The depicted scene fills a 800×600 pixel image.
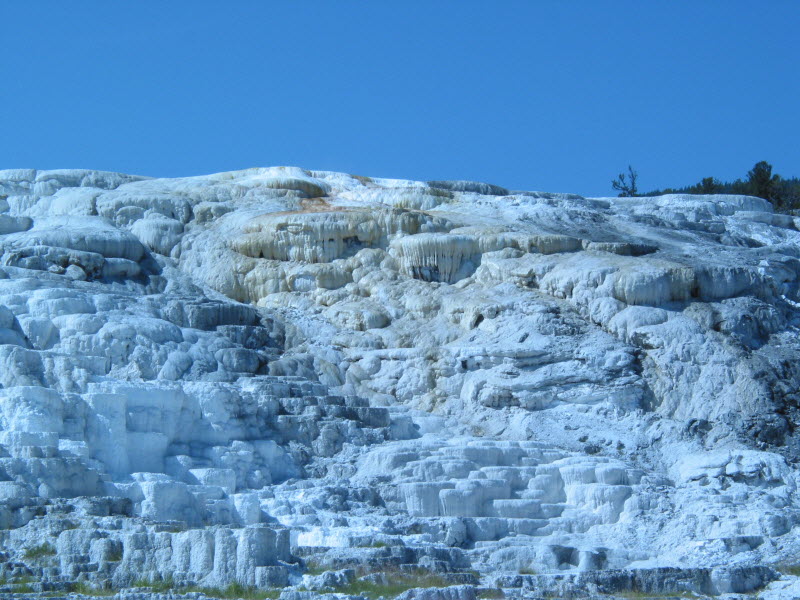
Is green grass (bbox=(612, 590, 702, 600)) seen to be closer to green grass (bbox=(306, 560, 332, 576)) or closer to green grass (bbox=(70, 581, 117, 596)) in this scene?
green grass (bbox=(306, 560, 332, 576))

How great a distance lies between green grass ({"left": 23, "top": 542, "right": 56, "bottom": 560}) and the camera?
62.6 ft

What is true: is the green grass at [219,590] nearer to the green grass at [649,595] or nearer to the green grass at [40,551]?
the green grass at [40,551]

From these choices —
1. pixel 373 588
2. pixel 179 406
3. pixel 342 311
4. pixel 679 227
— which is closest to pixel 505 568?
pixel 373 588

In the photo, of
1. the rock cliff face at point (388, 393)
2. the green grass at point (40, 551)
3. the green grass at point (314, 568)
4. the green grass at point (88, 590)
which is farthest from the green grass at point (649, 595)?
the green grass at point (40, 551)

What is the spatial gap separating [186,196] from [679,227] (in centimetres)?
1207

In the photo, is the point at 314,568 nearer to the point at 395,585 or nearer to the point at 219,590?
the point at 395,585

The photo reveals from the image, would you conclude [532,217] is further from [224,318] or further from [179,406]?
[179,406]

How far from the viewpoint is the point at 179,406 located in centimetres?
2452

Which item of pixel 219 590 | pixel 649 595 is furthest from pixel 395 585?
pixel 649 595

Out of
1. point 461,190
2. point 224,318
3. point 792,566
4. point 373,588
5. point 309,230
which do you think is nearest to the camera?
point 373,588

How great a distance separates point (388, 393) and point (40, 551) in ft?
32.1

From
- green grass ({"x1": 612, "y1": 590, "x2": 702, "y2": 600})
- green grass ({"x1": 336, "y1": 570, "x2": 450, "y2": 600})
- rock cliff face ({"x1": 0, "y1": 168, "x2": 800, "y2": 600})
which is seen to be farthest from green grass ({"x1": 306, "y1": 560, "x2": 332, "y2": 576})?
green grass ({"x1": 612, "y1": 590, "x2": 702, "y2": 600})

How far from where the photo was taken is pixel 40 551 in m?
19.2

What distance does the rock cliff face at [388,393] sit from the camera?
2009 cm
